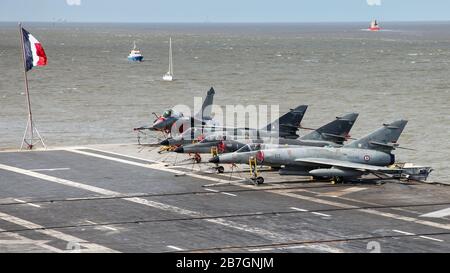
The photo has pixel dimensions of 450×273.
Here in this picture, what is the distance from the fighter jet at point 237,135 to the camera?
188ft

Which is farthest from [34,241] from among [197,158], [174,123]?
[174,123]

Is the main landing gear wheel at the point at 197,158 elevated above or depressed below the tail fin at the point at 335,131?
below

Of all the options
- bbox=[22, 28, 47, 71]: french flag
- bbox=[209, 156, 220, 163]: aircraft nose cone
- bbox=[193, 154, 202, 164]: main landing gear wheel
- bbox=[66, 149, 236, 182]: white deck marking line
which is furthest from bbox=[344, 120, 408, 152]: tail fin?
bbox=[22, 28, 47, 71]: french flag

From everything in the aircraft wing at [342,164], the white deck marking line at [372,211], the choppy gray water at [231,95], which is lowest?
the choppy gray water at [231,95]

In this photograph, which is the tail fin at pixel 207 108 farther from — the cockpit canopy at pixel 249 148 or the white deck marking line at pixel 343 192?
the white deck marking line at pixel 343 192

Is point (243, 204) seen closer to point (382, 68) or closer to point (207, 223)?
point (207, 223)

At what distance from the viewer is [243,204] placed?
48.5 m

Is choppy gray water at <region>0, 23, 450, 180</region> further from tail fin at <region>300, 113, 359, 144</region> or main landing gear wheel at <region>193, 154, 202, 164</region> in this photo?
main landing gear wheel at <region>193, 154, 202, 164</region>

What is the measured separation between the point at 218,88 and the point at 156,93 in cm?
1232

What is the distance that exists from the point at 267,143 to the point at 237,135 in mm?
5092

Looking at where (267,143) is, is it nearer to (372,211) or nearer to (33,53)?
(372,211)

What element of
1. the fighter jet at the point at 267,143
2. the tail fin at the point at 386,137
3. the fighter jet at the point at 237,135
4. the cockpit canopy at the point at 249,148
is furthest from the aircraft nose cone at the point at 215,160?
the tail fin at the point at 386,137

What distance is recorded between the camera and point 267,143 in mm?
55938
